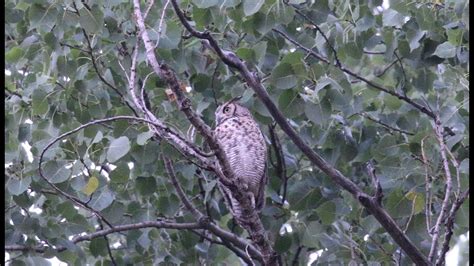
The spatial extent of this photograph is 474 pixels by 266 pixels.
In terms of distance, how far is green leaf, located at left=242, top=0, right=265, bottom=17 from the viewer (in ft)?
11.9

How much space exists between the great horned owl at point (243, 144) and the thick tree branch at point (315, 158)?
760 mm

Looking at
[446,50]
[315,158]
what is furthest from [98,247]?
[446,50]

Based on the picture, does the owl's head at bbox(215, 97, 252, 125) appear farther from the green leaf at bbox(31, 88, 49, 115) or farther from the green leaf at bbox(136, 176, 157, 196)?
the green leaf at bbox(31, 88, 49, 115)

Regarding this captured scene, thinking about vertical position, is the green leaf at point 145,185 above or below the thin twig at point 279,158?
above

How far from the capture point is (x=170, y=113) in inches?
168

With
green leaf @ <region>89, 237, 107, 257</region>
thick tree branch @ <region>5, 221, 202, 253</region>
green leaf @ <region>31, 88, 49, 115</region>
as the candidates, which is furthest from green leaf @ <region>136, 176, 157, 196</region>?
green leaf @ <region>31, 88, 49, 115</region>

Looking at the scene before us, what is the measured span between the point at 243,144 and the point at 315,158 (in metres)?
0.90

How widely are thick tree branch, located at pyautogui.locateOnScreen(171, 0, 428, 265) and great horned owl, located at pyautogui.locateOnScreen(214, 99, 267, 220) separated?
0.76 m

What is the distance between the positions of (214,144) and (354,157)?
3.94ft

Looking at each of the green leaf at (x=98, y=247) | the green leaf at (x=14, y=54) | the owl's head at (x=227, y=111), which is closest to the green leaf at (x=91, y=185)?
the green leaf at (x=98, y=247)

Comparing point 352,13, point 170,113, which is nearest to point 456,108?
point 352,13

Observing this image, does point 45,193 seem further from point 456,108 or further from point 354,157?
point 456,108

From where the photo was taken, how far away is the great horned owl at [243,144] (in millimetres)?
4363

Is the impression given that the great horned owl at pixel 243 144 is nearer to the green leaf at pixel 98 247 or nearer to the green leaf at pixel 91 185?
the green leaf at pixel 98 247
